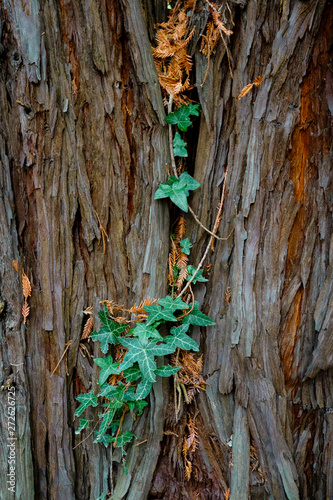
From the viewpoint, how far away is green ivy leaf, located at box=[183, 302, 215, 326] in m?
1.46

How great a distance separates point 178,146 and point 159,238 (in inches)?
16.2

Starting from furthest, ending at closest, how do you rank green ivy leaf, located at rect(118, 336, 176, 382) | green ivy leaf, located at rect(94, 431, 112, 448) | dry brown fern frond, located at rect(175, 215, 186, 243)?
dry brown fern frond, located at rect(175, 215, 186, 243) → green ivy leaf, located at rect(94, 431, 112, 448) → green ivy leaf, located at rect(118, 336, 176, 382)

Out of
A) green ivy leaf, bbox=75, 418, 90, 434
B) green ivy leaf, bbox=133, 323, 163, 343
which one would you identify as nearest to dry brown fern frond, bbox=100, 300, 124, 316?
green ivy leaf, bbox=133, 323, 163, 343

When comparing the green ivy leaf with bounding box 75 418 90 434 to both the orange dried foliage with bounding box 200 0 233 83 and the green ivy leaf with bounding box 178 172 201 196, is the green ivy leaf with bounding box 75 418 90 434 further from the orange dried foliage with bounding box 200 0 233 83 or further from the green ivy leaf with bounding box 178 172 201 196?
the orange dried foliage with bounding box 200 0 233 83

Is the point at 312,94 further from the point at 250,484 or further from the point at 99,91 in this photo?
the point at 250,484

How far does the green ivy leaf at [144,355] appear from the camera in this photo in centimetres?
134

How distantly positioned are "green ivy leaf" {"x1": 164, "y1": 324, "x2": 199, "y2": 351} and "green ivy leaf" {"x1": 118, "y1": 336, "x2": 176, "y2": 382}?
0.05 meters

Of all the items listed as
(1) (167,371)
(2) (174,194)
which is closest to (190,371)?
(1) (167,371)

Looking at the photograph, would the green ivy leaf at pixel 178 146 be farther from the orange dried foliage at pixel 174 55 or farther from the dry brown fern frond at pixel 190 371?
the dry brown fern frond at pixel 190 371

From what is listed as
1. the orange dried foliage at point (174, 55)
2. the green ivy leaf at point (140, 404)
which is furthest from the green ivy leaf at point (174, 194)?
the green ivy leaf at point (140, 404)

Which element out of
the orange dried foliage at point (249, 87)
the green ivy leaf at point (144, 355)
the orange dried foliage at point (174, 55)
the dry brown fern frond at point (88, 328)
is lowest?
the green ivy leaf at point (144, 355)

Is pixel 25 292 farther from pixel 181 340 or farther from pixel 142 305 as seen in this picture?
pixel 181 340

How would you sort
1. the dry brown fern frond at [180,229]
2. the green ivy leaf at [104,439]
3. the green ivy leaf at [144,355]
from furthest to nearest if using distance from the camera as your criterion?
the dry brown fern frond at [180,229] → the green ivy leaf at [104,439] → the green ivy leaf at [144,355]

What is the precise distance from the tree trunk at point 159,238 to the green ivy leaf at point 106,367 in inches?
3.6
